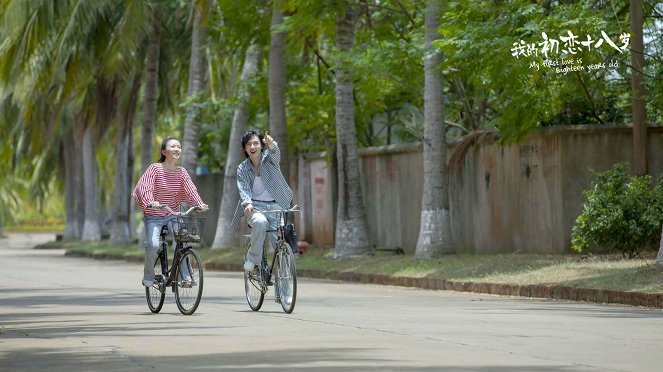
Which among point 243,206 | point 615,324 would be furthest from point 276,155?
point 615,324

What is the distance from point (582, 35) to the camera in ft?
70.3

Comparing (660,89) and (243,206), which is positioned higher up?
(660,89)

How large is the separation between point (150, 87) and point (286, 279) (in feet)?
82.8

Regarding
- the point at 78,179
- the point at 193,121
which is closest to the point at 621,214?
the point at 193,121

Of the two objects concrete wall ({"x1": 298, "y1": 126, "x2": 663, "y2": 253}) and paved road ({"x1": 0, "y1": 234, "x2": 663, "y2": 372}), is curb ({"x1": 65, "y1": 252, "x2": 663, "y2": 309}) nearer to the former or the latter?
paved road ({"x1": 0, "y1": 234, "x2": 663, "y2": 372})

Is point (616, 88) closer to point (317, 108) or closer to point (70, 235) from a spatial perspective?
point (317, 108)

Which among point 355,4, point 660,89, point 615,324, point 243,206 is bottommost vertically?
point 615,324

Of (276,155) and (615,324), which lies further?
(276,155)

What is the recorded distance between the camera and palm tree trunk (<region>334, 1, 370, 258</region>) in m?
27.8

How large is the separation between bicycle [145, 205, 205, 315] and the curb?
5271 millimetres

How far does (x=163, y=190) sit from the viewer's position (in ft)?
53.4

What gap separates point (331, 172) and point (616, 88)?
9119 mm

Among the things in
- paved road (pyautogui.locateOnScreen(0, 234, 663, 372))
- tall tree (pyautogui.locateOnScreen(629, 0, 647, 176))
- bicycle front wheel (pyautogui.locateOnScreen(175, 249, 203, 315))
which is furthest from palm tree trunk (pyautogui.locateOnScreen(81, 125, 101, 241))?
bicycle front wheel (pyautogui.locateOnScreen(175, 249, 203, 315))

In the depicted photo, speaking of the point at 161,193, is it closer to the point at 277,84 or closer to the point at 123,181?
the point at 277,84
